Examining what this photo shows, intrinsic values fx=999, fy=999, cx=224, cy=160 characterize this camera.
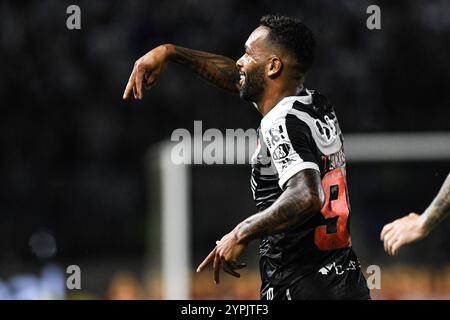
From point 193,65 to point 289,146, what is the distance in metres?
1.04

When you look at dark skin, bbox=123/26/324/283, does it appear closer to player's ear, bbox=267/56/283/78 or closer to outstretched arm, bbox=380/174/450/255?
player's ear, bbox=267/56/283/78

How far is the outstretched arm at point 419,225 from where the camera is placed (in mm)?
4078

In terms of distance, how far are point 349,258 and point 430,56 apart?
26.1 feet

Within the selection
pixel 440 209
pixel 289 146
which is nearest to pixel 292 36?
pixel 289 146

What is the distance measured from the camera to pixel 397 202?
9250 millimetres

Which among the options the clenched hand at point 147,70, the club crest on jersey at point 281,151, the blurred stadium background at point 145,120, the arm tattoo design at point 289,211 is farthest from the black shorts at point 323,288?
the blurred stadium background at point 145,120

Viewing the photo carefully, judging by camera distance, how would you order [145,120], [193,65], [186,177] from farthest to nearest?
[145,120], [186,177], [193,65]

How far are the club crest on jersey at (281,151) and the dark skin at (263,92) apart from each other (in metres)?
0.11

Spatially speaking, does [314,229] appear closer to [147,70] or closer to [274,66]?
[274,66]

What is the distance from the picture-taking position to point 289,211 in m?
3.62

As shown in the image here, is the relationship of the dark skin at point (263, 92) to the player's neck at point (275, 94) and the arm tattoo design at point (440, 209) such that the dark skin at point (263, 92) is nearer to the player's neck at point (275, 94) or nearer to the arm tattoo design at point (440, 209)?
the player's neck at point (275, 94)

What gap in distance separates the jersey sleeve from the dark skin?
0.12ft

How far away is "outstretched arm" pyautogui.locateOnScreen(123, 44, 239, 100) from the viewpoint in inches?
168

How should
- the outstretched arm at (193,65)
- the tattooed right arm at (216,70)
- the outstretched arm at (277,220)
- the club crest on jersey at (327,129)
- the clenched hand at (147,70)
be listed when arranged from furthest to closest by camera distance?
the tattooed right arm at (216,70)
the outstretched arm at (193,65)
the clenched hand at (147,70)
the club crest on jersey at (327,129)
the outstretched arm at (277,220)
